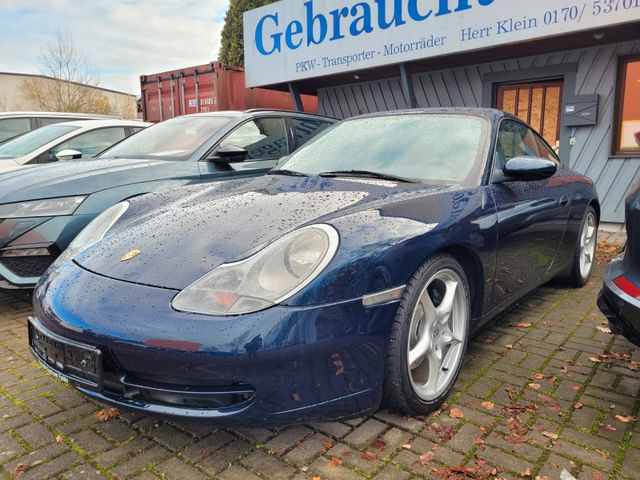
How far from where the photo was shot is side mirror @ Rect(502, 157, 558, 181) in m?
2.75

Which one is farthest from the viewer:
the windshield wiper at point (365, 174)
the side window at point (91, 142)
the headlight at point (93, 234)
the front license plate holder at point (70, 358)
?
the side window at point (91, 142)

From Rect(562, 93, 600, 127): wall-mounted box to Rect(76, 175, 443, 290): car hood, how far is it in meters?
5.76

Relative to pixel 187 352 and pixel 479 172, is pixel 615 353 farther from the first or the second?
pixel 187 352

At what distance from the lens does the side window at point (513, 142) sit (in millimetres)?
2977

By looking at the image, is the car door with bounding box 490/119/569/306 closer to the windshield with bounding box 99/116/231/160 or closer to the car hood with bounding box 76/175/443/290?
the car hood with bounding box 76/175/443/290

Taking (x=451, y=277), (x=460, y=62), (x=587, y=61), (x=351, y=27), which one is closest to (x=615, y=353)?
(x=451, y=277)

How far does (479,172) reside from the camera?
2.69 metres

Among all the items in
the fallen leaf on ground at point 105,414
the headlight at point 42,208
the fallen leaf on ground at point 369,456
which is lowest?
the fallen leaf on ground at point 369,456

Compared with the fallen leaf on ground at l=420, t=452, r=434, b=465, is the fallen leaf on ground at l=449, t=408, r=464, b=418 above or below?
below

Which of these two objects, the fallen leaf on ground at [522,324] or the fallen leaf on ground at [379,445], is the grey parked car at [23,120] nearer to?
the fallen leaf on ground at [522,324]

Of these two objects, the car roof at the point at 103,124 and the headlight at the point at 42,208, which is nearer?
the headlight at the point at 42,208

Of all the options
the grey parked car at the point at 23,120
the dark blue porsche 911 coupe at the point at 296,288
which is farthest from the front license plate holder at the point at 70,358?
the grey parked car at the point at 23,120

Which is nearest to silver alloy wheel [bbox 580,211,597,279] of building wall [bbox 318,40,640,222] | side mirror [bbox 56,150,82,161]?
building wall [bbox 318,40,640,222]

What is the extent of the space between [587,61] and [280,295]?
7088 mm
